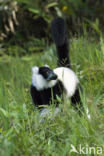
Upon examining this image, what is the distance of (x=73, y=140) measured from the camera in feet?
7.62

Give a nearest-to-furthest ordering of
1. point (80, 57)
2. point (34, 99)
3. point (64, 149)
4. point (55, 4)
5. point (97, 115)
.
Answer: point (64, 149) < point (97, 115) < point (34, 99) < point (80, 57) < point (55, 4)

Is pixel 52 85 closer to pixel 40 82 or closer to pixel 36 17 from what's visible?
pixel 40 82

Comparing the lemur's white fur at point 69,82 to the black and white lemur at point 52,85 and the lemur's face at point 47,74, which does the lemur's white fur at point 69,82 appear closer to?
the black and white lemur at point 52,85

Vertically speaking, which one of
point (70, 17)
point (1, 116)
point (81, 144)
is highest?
point (70, 17)

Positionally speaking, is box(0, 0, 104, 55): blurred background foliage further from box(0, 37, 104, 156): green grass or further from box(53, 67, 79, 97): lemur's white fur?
box(0, 37, 104, 156): green grass

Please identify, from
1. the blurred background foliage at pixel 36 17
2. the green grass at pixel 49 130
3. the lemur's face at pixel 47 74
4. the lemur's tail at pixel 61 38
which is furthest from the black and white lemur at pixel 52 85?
the blurred background foliage at pixel 36 17

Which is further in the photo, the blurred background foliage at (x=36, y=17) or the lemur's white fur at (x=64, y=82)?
the blurred background foliage at (x=36, y=17)

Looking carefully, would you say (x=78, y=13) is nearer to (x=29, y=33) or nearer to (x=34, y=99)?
(x=29, y=33)

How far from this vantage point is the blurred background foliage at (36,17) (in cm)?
796

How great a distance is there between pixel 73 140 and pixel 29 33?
6891 mm

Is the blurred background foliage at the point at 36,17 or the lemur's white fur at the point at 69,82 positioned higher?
the blurred background foliage at the point at 36,17

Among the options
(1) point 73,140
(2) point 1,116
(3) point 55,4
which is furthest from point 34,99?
(3) point 55,4

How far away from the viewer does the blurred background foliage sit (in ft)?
26.1

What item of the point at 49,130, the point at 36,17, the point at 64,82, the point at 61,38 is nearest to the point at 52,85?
the point at 64,82
